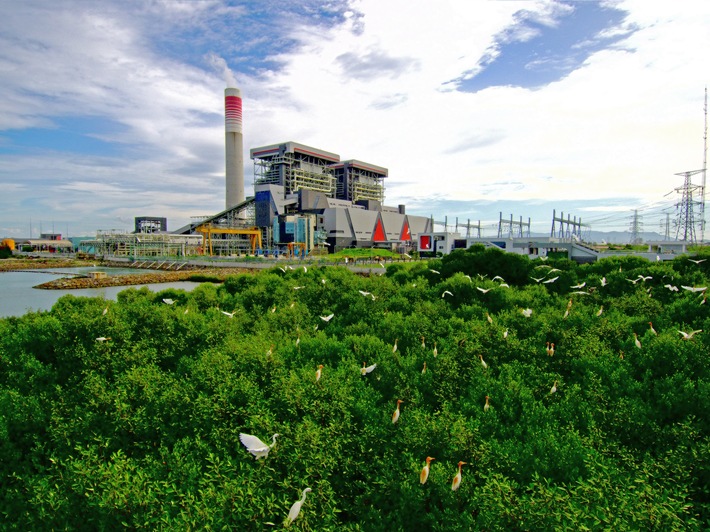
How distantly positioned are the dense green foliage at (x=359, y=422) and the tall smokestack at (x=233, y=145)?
93.0 m

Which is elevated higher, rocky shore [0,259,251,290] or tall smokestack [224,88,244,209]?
tall smokestack [224,88,244,209]

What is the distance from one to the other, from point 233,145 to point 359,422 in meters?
101

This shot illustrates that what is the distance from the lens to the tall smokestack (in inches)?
3903

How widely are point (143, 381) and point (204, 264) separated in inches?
2526

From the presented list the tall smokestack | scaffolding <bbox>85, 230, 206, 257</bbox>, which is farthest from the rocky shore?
the tall smokestack

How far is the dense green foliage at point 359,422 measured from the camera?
502cm

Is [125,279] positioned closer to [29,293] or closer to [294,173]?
[29,293]

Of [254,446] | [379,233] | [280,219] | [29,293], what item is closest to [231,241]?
[280,219]

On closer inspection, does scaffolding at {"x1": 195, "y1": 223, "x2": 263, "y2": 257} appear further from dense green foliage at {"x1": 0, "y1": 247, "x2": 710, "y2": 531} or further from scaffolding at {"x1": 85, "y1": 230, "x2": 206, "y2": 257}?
dense green foliage at {"x1": 0, "y1": 247, "x2": 710, "y2": 531}

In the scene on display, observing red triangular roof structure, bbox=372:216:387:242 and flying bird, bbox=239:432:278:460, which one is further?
red triangular roof structure, bbox=372:216:387:242

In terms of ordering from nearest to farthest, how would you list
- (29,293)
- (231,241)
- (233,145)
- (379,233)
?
1. (29,293)
2. (231,241)
3. (233,145)
4. (379,233)

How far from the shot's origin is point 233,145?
98.6 metres

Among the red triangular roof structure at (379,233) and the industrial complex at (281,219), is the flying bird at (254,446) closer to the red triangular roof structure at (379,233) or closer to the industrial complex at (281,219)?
the industrial complex at (281,219)

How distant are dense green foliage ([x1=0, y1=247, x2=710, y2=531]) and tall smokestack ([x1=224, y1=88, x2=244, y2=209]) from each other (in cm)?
9296
